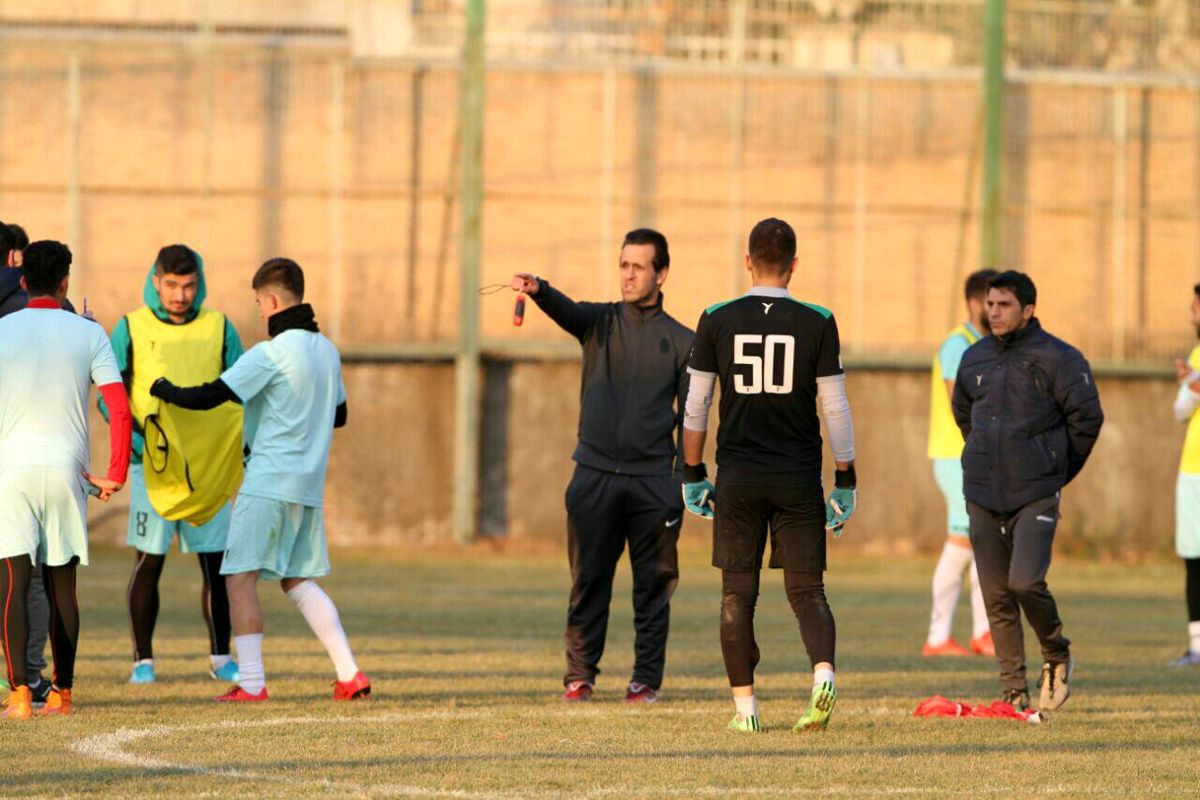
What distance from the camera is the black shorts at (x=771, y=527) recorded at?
839 cm

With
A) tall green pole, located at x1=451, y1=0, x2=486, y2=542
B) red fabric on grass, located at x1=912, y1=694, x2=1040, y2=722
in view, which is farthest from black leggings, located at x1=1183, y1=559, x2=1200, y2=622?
tall green pole, located at x1=451, y1=0, x2=486, y2=542

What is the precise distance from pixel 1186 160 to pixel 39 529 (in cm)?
1705

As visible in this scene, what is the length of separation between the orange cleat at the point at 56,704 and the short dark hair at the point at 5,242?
6.45 feet

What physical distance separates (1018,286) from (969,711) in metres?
1.87

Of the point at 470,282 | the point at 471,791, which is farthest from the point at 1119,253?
the point at 471,791

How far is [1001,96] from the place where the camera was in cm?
2284

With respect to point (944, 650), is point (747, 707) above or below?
above

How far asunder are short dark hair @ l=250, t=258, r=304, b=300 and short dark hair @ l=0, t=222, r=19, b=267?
1115mm

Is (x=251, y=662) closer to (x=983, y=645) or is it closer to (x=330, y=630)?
(x=330, y=630)

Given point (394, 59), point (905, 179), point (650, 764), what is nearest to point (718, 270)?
point (905, 179)

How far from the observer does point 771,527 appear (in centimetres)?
857

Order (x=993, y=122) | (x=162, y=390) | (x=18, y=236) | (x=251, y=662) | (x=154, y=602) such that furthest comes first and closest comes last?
(x=993, y=122)
(x=154, y=602)
(x=18, y=236)
(x=251, y=662)
(x=162, y=390)

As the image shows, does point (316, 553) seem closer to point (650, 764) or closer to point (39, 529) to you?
point (39, 529)

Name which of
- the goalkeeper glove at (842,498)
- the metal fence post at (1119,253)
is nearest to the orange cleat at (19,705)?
the goalkeeper glove at (842,498)
